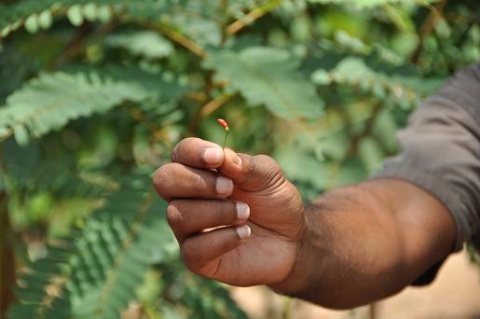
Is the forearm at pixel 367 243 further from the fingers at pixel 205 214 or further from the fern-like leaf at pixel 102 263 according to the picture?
the fern-like leaf at pixel 102 263

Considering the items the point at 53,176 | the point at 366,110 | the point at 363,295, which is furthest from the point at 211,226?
the point at 366,110

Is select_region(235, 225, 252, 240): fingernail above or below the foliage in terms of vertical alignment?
above

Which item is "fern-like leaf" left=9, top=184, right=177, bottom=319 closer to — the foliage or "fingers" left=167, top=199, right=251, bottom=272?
the foliage

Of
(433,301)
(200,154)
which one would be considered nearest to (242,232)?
(200,154)

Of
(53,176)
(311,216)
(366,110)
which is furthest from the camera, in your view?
(366,110)

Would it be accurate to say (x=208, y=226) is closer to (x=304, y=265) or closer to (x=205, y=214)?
(x=205, y=214)

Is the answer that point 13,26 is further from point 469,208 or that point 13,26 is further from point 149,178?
point 469,208

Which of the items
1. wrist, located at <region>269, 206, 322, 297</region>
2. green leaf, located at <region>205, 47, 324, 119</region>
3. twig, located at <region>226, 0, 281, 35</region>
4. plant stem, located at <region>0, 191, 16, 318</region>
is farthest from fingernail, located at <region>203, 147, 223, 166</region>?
plant stem, located at <region>0, 191, 16, 318</region>
